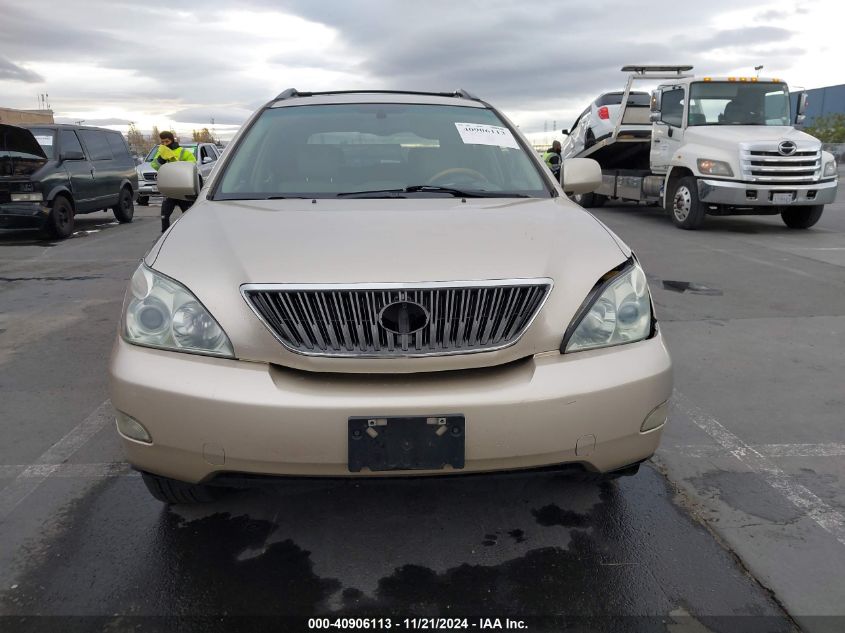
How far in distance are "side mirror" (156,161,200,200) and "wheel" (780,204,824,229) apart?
35.8ft

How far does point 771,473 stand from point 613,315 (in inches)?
53.7

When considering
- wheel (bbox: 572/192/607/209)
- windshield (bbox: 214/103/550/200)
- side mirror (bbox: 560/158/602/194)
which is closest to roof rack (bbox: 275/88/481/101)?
windshield (bbox: 214/103/550/200)

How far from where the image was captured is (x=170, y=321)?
7.16ft

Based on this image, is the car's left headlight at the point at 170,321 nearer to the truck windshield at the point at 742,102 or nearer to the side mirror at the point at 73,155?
the side mirror at the point at 73,155

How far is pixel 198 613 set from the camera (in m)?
2.11

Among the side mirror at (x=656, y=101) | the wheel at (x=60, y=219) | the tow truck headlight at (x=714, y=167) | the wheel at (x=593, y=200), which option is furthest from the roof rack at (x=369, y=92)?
the wheel at (x=593, y=200)

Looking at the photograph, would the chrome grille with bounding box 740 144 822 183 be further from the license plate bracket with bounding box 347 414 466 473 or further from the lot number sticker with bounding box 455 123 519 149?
the license plate bracket with bounding box 347 414 466 473

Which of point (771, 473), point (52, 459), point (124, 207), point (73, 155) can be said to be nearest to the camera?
point (771, 473)

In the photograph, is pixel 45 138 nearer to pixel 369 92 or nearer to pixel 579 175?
pixel 369 92

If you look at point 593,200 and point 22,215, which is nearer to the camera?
point 22,215

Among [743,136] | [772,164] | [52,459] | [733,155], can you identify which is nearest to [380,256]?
[52,459]

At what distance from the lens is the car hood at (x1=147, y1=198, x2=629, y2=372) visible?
6.86ft

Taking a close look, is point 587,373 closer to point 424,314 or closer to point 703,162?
point 424,314

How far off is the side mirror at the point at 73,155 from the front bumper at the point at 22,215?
41.3 inches
